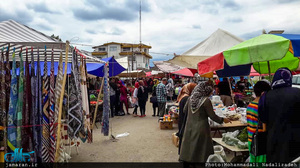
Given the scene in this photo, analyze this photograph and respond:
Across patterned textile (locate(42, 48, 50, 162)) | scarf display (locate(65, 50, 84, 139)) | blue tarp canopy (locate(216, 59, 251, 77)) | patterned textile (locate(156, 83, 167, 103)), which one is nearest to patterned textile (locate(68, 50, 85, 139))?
scarf display (locate(65, 50, 84, 139))

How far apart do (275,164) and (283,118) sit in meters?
0.59

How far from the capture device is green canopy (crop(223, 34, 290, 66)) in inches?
126

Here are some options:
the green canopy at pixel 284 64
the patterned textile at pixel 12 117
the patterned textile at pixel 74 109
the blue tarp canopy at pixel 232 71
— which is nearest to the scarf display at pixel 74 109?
the patterned textile at pixel 74 109

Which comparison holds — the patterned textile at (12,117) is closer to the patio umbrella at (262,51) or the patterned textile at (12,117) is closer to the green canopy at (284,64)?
the patio umbrella at (262,51)

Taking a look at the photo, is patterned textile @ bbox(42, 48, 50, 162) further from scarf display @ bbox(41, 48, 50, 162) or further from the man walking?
the man walking

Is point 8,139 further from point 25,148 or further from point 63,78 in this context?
point 63,78

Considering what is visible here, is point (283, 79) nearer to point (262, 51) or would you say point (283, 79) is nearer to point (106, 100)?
point (262, 51)

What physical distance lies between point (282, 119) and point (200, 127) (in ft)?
4.50

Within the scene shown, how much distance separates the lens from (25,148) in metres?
3.97

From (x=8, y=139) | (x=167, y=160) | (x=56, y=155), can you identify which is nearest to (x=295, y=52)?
(x=167, y=160)

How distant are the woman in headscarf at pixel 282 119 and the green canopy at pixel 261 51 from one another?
0.61 metres

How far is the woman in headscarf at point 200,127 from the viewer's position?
373cm

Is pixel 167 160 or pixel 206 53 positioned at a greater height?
pixel 206 53

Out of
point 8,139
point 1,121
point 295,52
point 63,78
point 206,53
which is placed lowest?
point 8,139
